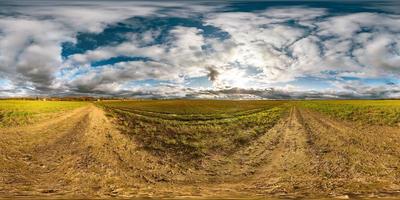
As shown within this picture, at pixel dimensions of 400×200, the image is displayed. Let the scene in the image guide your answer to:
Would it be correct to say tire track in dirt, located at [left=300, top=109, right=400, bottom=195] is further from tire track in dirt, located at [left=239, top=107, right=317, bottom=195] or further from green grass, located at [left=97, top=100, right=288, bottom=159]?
green grass, located at [left=97, top=100, right=288, bottom=159]

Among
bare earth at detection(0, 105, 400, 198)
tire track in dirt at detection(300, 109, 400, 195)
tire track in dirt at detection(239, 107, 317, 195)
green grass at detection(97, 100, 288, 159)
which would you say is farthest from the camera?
green grass at detection(97, 100, 288, 159)

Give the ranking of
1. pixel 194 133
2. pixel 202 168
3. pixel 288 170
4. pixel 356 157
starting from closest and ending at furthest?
pixel 288 170
pixel 202 168
pixel 356 157
pixel 194 133

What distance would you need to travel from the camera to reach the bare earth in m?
18.1

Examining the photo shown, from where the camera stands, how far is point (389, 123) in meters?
39.7

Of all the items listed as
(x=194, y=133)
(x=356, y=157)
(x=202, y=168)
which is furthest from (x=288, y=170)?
(x=194, y=133)

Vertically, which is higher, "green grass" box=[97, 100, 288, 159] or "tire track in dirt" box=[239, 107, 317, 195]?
"green grass" box=[97, 100, 288, 159]

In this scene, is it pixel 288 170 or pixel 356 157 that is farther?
pixel 356 157

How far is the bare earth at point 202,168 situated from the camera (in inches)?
712

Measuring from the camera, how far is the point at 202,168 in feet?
73.7

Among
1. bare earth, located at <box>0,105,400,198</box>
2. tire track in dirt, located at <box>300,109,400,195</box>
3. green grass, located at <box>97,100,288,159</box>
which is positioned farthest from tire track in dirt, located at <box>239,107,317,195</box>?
green grass, located at <box>97,100,288,159</box>

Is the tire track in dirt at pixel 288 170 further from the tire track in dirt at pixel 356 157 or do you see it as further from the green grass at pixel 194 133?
the green grass at pixel 194 133

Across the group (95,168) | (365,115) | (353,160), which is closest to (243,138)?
(353,160)

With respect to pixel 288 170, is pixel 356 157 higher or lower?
higher

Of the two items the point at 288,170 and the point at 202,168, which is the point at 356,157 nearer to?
the point at 288,170
